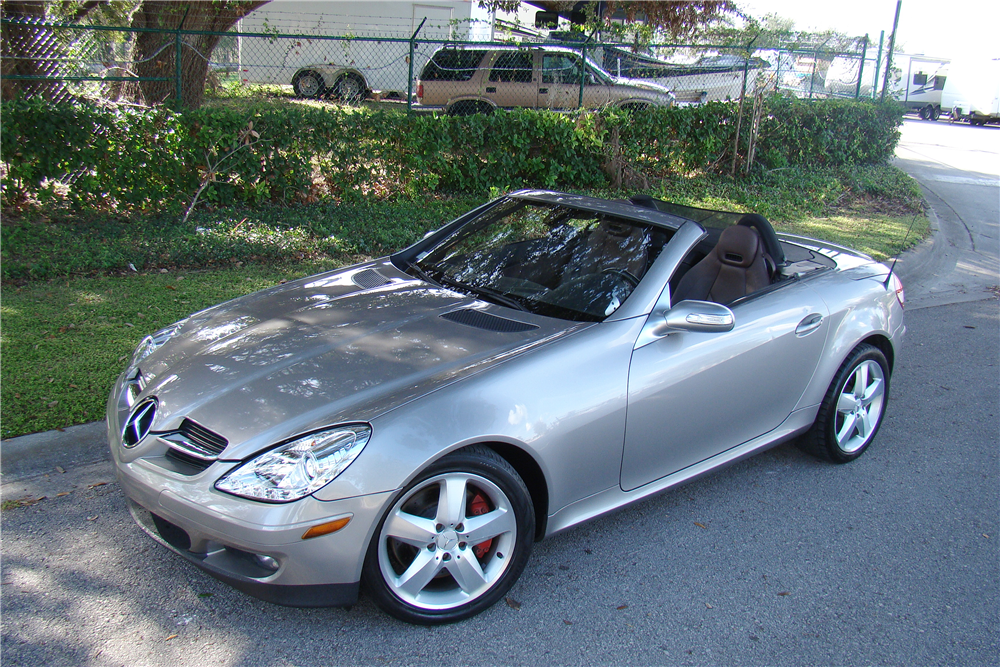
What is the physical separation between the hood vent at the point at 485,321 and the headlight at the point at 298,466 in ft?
2.88

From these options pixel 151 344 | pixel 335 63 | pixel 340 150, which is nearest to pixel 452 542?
pixel 151 344

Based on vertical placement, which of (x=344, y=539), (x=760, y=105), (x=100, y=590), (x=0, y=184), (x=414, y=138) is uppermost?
(x=760, y=105)

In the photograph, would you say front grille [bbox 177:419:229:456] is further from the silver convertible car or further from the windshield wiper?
the windshield wiper

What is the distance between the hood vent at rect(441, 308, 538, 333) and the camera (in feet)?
10.9

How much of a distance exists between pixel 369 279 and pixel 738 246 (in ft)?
6.34

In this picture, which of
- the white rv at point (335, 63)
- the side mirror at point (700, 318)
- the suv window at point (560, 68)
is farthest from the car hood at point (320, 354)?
the suv window at point (560, 68)

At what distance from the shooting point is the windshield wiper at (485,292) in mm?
3624

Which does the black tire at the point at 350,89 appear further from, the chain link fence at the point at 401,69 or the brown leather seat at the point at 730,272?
the brown leather seat at the point at 730,272

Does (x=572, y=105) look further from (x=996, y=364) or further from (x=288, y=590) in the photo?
(x=288, y=590)

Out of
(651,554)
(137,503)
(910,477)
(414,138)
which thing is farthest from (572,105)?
(137,503)

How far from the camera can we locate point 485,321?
342 centimetres

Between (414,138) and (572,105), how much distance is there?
276 centimetres

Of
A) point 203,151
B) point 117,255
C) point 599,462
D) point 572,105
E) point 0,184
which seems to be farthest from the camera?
point 572,105

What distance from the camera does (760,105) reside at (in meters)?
11.7
